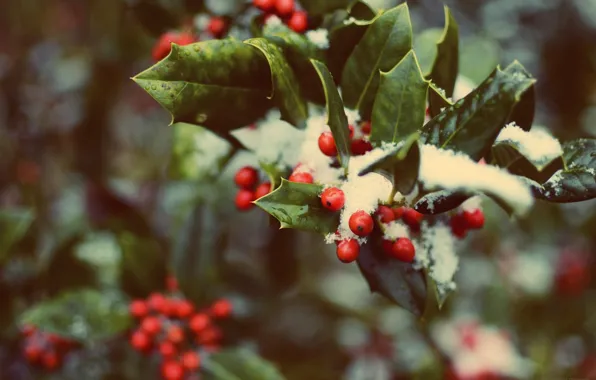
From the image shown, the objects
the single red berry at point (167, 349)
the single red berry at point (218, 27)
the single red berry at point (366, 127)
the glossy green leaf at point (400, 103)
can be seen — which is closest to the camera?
the glossy green leaf at point (400, 103)

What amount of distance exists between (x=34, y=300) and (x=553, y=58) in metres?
2.29

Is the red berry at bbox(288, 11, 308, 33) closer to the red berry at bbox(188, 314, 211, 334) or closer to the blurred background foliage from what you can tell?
the blurred background foliage

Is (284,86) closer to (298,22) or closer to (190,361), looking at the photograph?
(298,22)

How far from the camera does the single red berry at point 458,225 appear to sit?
3.18ft

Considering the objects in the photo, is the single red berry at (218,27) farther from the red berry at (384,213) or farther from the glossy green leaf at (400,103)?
the red berry at (384,213)

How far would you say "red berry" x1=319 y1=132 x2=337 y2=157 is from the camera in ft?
2.90

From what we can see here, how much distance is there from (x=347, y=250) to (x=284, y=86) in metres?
0.29

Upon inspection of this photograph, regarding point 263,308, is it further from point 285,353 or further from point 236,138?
point 236,138

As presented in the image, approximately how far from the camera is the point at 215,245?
152 cm

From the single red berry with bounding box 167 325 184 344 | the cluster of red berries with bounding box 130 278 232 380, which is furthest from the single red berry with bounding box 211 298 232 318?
the single red berry with bounding box 167 325 184 344

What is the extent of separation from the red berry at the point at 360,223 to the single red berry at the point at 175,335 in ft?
2.26

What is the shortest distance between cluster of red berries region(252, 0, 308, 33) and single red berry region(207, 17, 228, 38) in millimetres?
189

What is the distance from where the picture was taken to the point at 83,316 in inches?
54.0

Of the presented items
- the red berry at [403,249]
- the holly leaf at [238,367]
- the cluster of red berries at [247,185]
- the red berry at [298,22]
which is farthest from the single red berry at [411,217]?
the holly leaf at [238,367]
